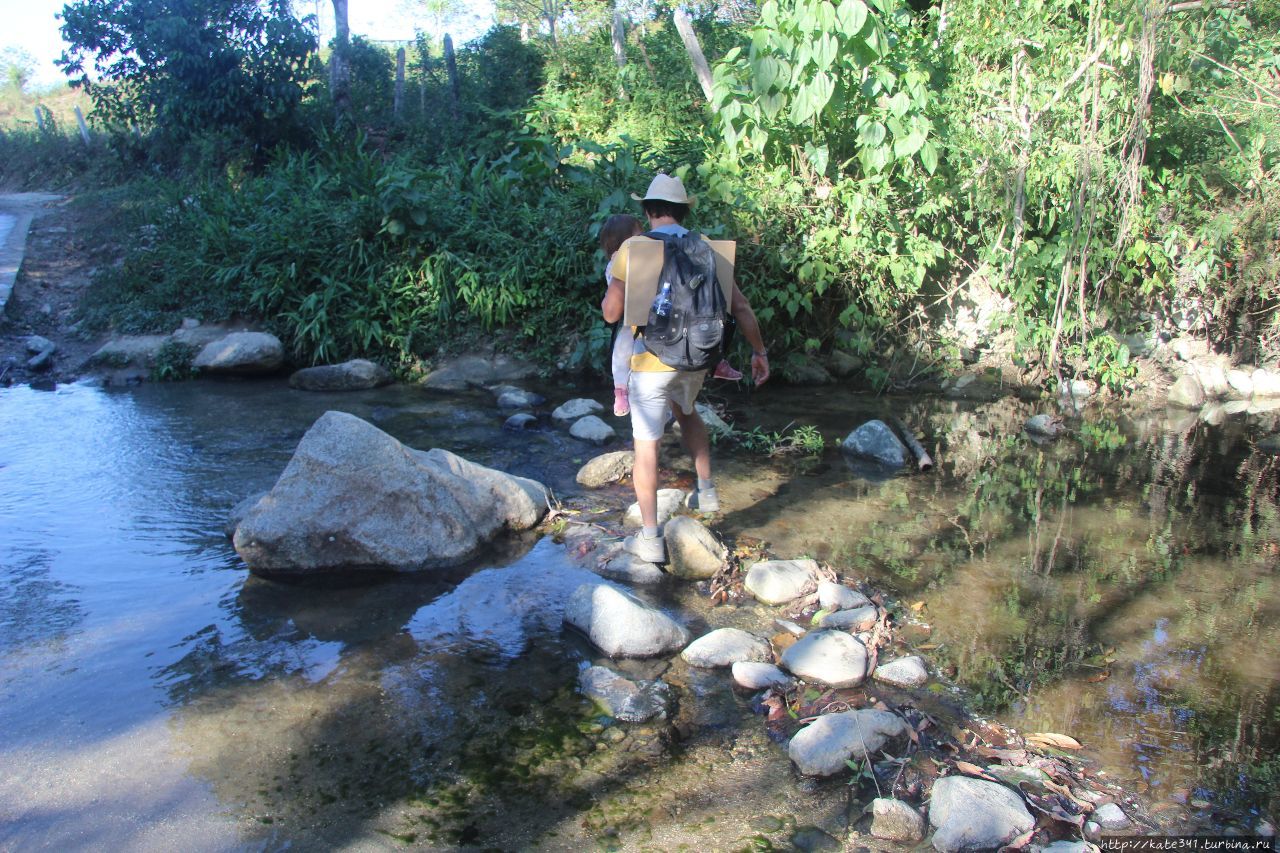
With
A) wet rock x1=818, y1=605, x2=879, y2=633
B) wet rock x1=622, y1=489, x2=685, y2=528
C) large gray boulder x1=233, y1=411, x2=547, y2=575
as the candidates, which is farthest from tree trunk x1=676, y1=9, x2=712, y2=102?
wet rock x1=818, y1=605, x2=879, y2=633

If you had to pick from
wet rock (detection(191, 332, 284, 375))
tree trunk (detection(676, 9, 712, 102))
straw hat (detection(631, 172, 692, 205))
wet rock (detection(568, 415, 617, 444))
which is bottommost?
wet rock (detection(568, 415, 617, 444))

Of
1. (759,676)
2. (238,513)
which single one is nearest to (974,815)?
(759,676)

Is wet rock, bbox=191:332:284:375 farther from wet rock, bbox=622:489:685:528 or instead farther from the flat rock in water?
the flat rock in water

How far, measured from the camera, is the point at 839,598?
4.14 meters

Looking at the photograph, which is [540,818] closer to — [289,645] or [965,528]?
[289,645]

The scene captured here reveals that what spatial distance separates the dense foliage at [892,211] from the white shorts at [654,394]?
3870 millimetres

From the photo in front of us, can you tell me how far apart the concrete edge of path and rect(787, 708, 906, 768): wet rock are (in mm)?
10456

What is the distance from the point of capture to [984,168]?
26.8ft

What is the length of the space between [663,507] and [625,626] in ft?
4.88

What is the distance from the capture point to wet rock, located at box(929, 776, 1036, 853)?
8.71ft

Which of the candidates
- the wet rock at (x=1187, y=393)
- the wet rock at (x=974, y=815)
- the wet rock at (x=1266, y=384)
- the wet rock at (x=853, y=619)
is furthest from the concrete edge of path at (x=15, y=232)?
the wet rock at (x=1266, y=384)

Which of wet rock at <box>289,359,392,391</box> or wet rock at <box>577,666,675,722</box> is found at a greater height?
wet rock at <box>289,359,392,391</box>

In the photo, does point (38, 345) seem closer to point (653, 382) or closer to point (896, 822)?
point (653, 382)

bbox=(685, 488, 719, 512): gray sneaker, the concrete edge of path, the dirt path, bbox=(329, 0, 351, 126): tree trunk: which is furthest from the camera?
bbox=(329, 0, 351, 126): tree trunk
